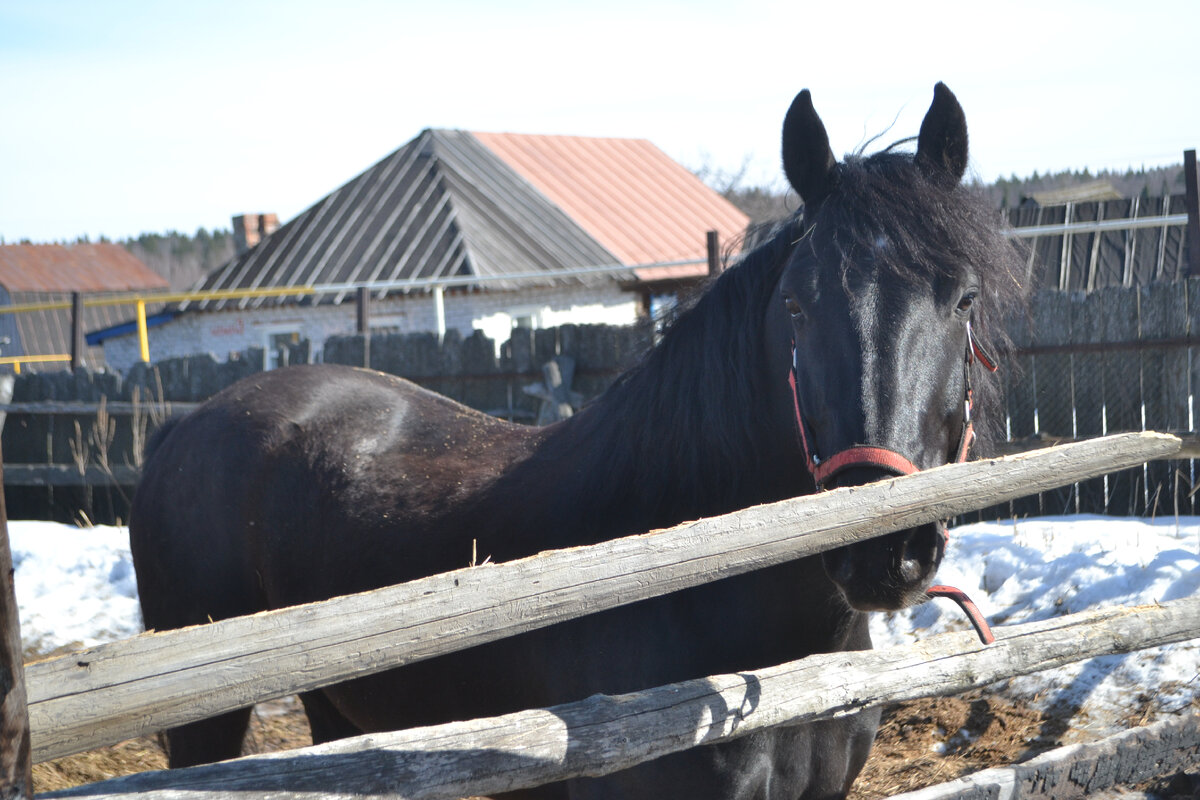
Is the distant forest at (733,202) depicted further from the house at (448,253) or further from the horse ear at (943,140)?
the horse ear at (943,140)

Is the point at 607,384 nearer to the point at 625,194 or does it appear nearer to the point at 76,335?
the point at 76,335

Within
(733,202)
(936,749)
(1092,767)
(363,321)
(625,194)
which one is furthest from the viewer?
(733,202)

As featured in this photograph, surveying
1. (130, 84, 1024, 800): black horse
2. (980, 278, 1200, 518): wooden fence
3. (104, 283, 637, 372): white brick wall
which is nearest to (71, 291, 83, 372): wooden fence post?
(104, 283, 637, 372): white brick wall

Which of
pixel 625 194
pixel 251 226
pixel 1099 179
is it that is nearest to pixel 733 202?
pixel 625 194

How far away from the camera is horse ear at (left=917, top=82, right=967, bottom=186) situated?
7.61 feet

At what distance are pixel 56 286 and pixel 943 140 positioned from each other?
11.9 meters

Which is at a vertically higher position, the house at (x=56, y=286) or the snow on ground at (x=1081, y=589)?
the house at (x=56, y=286)

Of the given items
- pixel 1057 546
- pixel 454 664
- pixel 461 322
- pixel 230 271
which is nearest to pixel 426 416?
pixel 454 664

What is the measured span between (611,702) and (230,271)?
61.7 feet

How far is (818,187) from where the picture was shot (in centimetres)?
236

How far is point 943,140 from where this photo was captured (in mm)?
2365

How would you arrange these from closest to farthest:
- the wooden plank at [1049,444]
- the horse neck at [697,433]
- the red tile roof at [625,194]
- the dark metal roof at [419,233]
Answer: the horse neck at [697,433] → the wooden plank at [1049,444] → the dark metal roof at [419,233] → the red tile roof at [625,194]

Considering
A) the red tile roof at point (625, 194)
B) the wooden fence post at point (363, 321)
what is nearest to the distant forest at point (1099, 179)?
the wooden fence post at point (363, 321)

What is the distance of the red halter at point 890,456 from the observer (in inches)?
73.8
